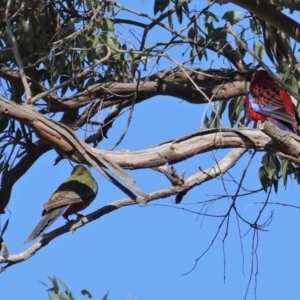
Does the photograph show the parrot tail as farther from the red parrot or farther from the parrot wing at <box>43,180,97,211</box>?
the red parrot

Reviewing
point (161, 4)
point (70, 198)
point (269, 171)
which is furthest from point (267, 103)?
point (70, 198)

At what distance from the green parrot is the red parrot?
121 cm

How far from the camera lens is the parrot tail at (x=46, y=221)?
4820mm

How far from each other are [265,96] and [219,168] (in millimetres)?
726

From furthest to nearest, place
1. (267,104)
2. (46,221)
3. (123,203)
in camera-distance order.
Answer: (46,221) → (267,104) → (123,203)

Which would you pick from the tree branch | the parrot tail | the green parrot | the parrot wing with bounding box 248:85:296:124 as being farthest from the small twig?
the parrot wing with bounding box 248:85:296:124

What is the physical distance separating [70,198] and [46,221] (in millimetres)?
278

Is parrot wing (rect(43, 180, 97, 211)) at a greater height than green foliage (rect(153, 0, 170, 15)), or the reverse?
green foliage (rect(153, 0, 170, 15))

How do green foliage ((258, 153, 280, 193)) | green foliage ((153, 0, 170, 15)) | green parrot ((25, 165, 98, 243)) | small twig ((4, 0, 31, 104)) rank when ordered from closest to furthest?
small twig ((4, 0, 31, 104)) < green foliage ((153, 0, 170, 15)) < green foliage ((258, 153, 280, 193)) < green parrot ((25, 165, 98, 243))

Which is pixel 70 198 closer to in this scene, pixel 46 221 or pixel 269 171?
pixel 46 221

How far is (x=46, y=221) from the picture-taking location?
5.23 meters

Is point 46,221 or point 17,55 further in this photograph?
point 46,221

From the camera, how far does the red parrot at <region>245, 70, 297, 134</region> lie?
4770mm

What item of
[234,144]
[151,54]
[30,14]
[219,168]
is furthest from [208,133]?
[30,14]
